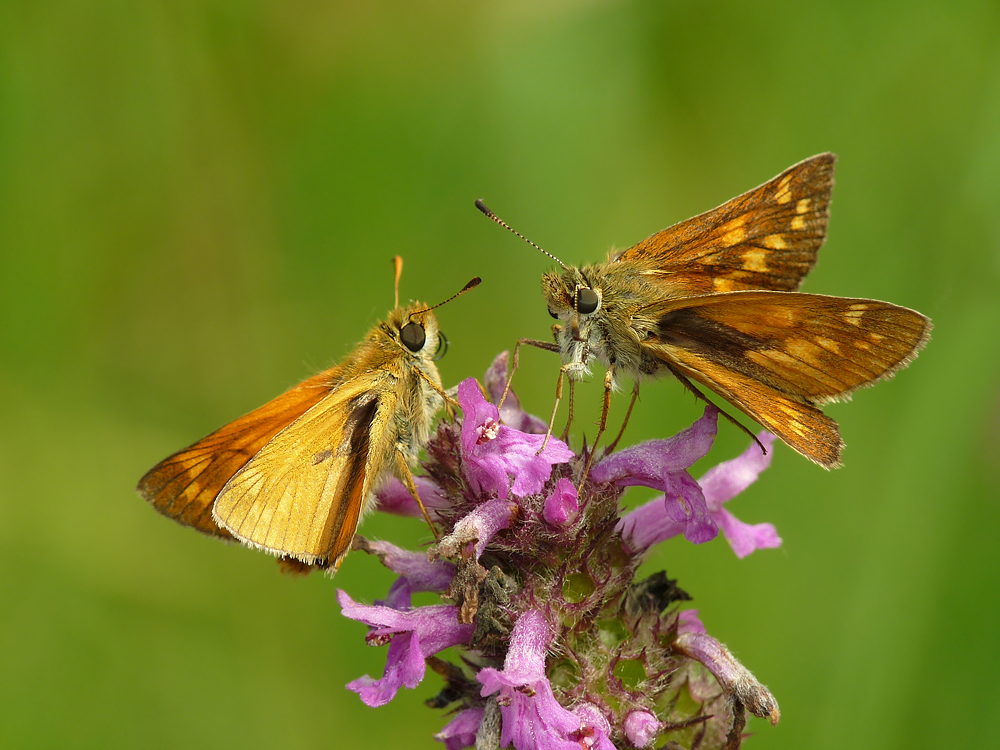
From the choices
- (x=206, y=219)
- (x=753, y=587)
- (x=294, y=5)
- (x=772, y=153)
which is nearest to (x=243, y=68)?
(x=294, y=5)

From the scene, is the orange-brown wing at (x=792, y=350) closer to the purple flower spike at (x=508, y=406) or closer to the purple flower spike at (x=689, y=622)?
the purple flower spike at (x=508, y=406)

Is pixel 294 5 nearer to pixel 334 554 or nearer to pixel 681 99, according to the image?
pixel 681 99

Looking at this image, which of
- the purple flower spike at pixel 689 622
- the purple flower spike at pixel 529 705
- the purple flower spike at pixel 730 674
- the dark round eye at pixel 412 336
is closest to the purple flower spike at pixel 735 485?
the purple flower spike at pixel 689 622

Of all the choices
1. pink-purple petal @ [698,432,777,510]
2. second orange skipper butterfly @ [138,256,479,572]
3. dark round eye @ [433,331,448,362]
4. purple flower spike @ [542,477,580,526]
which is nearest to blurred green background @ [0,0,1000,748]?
pink-purple petal @ [698,432,777,510]

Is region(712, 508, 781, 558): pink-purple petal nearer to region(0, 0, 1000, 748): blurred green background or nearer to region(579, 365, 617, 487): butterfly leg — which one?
region(579, 365, 617, 487): butterfly leg

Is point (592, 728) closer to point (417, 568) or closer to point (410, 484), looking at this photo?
point (417, 568)

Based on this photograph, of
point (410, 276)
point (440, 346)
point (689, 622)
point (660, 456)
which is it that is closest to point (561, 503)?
point (660, 456)
